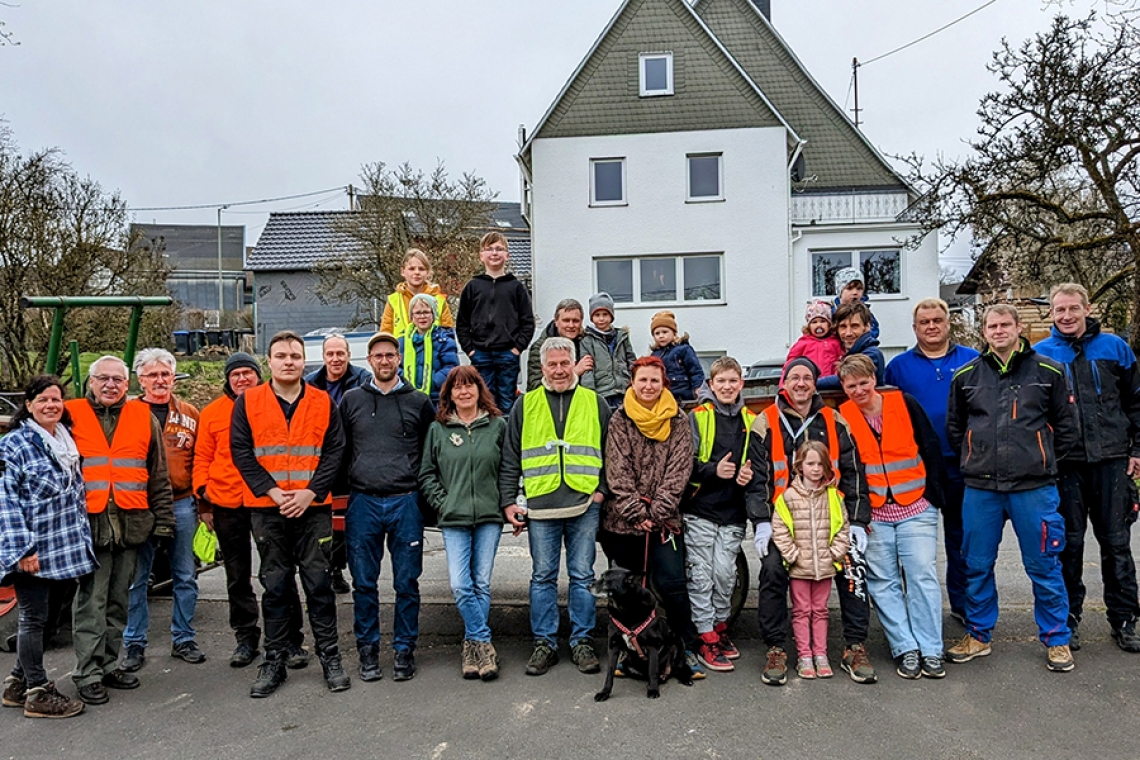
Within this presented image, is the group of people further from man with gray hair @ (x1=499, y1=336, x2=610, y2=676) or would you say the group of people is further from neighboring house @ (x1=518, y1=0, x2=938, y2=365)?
neighboring house @ (x1=518, y1=0, x2=938, y2=365)

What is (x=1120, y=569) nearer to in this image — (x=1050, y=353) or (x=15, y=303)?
(x=1050, y=353)

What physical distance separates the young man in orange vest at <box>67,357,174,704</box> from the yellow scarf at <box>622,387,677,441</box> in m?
2.88

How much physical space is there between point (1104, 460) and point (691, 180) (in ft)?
63.2

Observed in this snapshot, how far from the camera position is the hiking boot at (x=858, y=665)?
15.1 feet

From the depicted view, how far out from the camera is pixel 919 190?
1536 centimetres

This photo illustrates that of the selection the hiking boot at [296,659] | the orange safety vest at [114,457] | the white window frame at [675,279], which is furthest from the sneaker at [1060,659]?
the white window frame at [675,279]

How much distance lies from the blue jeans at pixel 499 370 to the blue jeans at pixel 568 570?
6.08 feet

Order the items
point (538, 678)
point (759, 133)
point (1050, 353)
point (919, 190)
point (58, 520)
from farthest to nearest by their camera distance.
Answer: point (759, 133) → point (919, 190) → point (1050, 353) → point (538, 678) → point (58, 520)

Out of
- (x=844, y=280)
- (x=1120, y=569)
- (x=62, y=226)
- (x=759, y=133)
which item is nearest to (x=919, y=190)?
(x=759, y=133)

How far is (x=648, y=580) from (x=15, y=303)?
551 inches

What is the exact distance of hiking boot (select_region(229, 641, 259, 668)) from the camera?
5.17m

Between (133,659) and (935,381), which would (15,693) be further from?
(935,381)

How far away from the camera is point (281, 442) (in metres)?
4.78

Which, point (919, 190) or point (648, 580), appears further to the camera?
point (919, 190)
